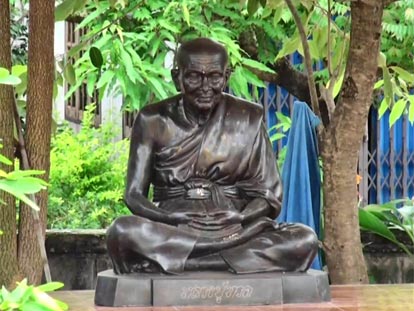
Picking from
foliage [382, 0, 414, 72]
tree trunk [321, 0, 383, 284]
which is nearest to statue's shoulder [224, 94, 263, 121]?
tree trunk [321, 0, 383, 284]

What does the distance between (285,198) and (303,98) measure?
195 centimetres

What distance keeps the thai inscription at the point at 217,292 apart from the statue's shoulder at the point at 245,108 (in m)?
0.90

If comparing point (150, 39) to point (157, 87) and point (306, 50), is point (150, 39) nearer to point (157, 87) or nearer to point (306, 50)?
point (157, 87)

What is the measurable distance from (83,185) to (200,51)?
8.66 feet

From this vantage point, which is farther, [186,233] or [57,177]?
[57,177]

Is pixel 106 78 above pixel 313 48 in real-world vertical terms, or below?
below

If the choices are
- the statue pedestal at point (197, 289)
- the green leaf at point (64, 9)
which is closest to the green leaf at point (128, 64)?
the green leaf at point (64, 9)

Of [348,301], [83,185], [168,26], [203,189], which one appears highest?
[168,26]

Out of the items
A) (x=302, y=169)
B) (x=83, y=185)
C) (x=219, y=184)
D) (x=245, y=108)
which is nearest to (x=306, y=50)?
(x=302, y=169)

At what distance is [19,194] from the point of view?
1.18 meters

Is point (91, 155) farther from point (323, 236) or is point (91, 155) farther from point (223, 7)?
point (323, 236)

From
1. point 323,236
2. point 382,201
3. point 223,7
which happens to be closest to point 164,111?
point 323,236

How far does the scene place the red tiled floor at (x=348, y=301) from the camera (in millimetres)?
3561

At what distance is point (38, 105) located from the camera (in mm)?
4012
